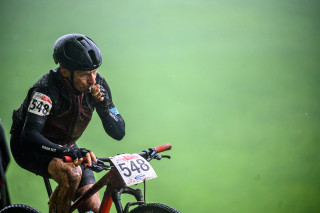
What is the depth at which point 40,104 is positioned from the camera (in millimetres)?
2213

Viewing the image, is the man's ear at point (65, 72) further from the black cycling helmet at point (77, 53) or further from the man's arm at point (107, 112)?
the man's arm at point (107, 112)

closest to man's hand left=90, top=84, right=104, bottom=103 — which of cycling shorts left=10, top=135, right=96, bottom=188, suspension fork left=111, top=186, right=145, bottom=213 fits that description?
cycling shorts left=10, top=135, right=96, bottom=188

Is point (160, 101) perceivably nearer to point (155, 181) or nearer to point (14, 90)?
point (155, 181)

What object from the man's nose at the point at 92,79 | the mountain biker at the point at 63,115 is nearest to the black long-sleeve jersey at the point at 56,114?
the mountain biker at the point at 63,115

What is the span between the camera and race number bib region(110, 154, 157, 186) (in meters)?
1.98

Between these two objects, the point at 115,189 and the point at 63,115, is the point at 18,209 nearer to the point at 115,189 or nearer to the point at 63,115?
the point at 63,115

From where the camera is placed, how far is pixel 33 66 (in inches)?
167

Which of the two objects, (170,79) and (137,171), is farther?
(170,79)

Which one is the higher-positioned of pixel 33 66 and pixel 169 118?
pixel 33 66

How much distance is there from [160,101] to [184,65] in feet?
1.56

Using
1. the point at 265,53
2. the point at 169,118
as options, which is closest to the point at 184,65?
the point at 169,118

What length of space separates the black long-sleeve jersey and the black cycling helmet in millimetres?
113

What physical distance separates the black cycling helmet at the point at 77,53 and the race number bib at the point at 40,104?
22cm

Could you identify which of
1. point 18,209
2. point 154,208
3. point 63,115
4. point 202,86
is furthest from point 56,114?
point 202,86
